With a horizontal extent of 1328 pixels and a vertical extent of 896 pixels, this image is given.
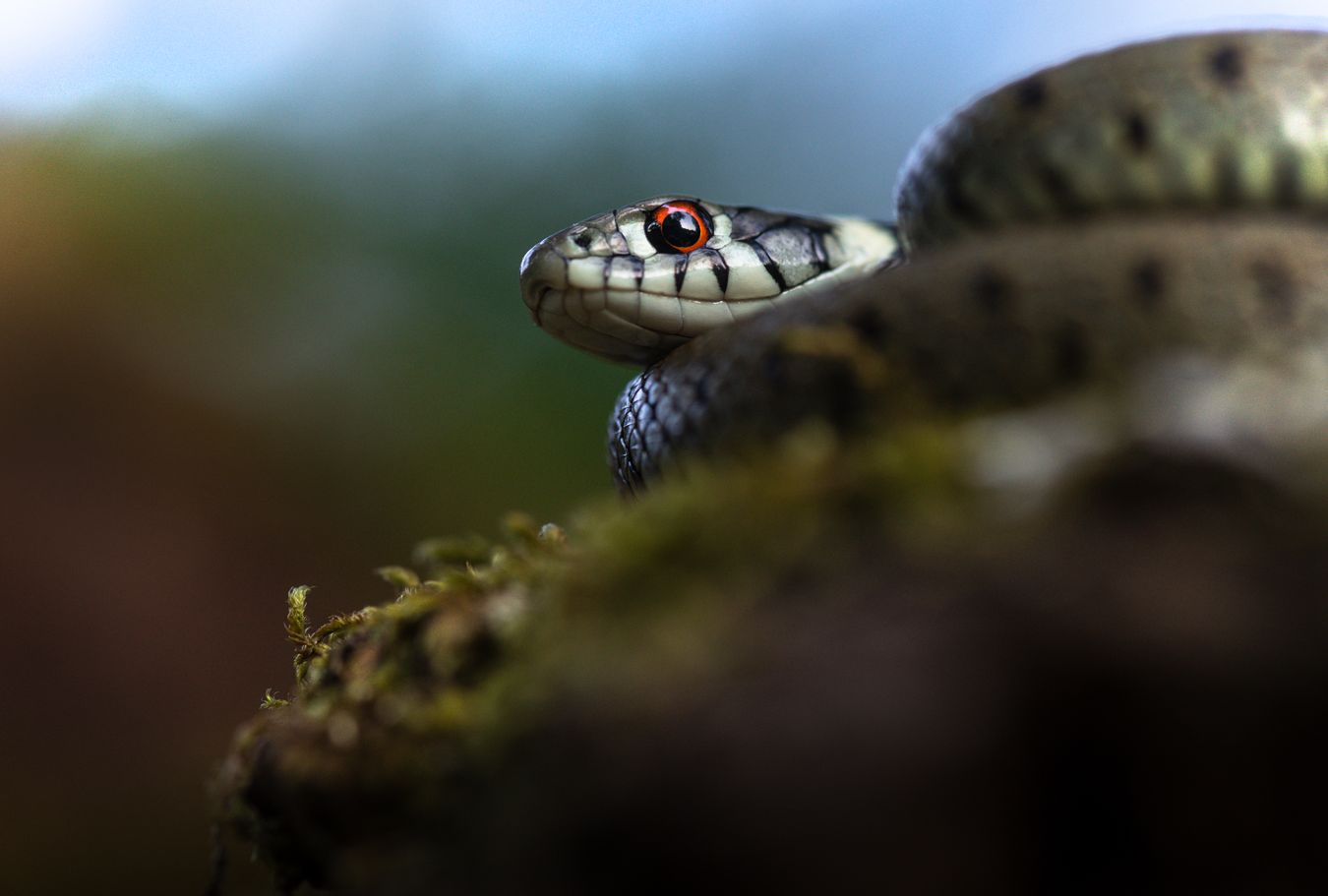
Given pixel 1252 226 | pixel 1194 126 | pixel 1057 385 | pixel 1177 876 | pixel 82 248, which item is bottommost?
pixel 1177 876

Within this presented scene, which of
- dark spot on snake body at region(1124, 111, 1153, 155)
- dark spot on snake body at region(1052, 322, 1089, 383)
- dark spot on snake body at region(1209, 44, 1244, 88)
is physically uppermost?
dark spot on snake body at region(1209, 44, 1244, 88)

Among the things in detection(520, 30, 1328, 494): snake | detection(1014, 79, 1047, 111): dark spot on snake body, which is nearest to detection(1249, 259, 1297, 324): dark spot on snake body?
detection(520, 30, 1328, 494): snake

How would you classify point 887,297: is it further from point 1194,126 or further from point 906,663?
point 906,663

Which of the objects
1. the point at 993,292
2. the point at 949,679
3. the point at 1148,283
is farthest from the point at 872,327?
the point at 949,679

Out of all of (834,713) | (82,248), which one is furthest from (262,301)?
(834,713)

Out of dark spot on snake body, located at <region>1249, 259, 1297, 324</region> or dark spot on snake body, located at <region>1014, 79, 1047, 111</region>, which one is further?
dark spot on snake body, located at <region>1014, 79, 1047, 111</region>

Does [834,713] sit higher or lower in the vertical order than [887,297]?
lower

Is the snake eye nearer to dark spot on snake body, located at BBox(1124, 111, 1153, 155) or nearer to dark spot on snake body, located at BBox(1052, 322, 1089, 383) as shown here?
dark spot on snake body, located at BBox(1124, 111, 1153, 155)
